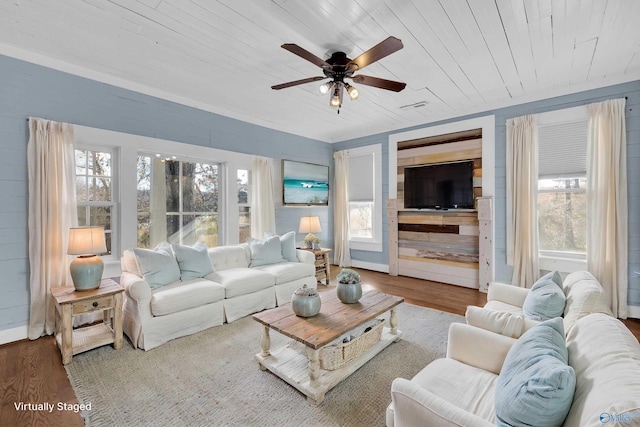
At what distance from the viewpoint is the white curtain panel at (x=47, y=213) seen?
→ 9.18 ft

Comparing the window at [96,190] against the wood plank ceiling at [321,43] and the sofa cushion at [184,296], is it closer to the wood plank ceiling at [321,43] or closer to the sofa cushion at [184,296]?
the wood plank ceiling at [321,43]

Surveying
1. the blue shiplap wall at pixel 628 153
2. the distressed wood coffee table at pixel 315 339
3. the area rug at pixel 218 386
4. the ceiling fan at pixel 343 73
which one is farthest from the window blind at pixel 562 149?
the distressed wood coffee table at pixel 315 339

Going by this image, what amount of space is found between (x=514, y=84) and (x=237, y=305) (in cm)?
431

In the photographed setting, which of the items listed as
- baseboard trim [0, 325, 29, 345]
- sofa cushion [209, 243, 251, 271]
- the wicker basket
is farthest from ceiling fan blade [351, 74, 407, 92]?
baseboard trim [0, 325, 29, 345]

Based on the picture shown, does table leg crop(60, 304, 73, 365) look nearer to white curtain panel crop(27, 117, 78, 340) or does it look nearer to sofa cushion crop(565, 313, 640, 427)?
white curtain panel crop(27, 117, 78, 340)

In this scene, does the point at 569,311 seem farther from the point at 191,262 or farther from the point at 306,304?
the point at 191,262

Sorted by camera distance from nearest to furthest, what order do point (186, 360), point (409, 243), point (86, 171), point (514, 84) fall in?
point (186, 360) < point (86, 171) < point (514, 84) < point (409, 243)

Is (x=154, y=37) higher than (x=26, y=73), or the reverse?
(x=154, y=37)

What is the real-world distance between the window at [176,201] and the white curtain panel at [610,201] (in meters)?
5.01

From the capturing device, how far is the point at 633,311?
336 cm

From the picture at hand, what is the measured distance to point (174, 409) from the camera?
6.12 feet

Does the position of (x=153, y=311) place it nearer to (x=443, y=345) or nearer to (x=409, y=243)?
(x=443, y=345)

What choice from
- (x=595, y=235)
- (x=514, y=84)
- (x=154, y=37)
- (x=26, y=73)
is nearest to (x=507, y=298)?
(x=595, y=235)

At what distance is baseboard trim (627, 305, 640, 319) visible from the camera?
334cm
